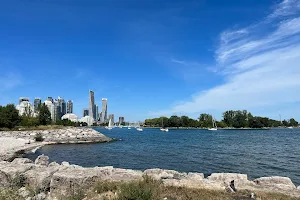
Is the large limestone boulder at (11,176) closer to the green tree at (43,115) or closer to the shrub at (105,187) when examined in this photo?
the shrub at (105,187)

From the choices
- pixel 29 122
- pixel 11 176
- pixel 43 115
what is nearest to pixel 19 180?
pixel 11 176

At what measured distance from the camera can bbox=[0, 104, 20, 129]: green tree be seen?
281ft

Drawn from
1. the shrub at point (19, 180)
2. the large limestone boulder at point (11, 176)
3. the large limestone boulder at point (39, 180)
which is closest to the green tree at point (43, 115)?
the large limestone boulder at point (11, 176)

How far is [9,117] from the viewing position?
87000mm

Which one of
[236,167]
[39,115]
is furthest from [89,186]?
[39,115]

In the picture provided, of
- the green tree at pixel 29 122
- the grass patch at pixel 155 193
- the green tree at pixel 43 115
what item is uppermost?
the green tree at pixel 43 115

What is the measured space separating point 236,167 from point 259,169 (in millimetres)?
2170

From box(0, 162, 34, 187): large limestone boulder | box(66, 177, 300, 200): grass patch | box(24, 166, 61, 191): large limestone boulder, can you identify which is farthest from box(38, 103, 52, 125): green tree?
box(66, 177, 300, 200): grass patch

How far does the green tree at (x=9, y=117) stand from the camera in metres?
85.8

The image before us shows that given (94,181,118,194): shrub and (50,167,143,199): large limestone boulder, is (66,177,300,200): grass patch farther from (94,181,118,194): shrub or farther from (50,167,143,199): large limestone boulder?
(50,167,143,199): large limestone boulder

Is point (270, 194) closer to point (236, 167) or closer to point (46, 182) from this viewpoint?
point (46, 182)

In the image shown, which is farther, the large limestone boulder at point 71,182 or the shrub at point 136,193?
the large limestone boulder at point 71,182

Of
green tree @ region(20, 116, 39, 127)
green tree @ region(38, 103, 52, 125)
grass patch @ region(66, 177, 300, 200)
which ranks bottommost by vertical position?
grass patch @ region(66, 177, 300, 200)

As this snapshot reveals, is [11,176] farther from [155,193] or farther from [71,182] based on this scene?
[155,193]
